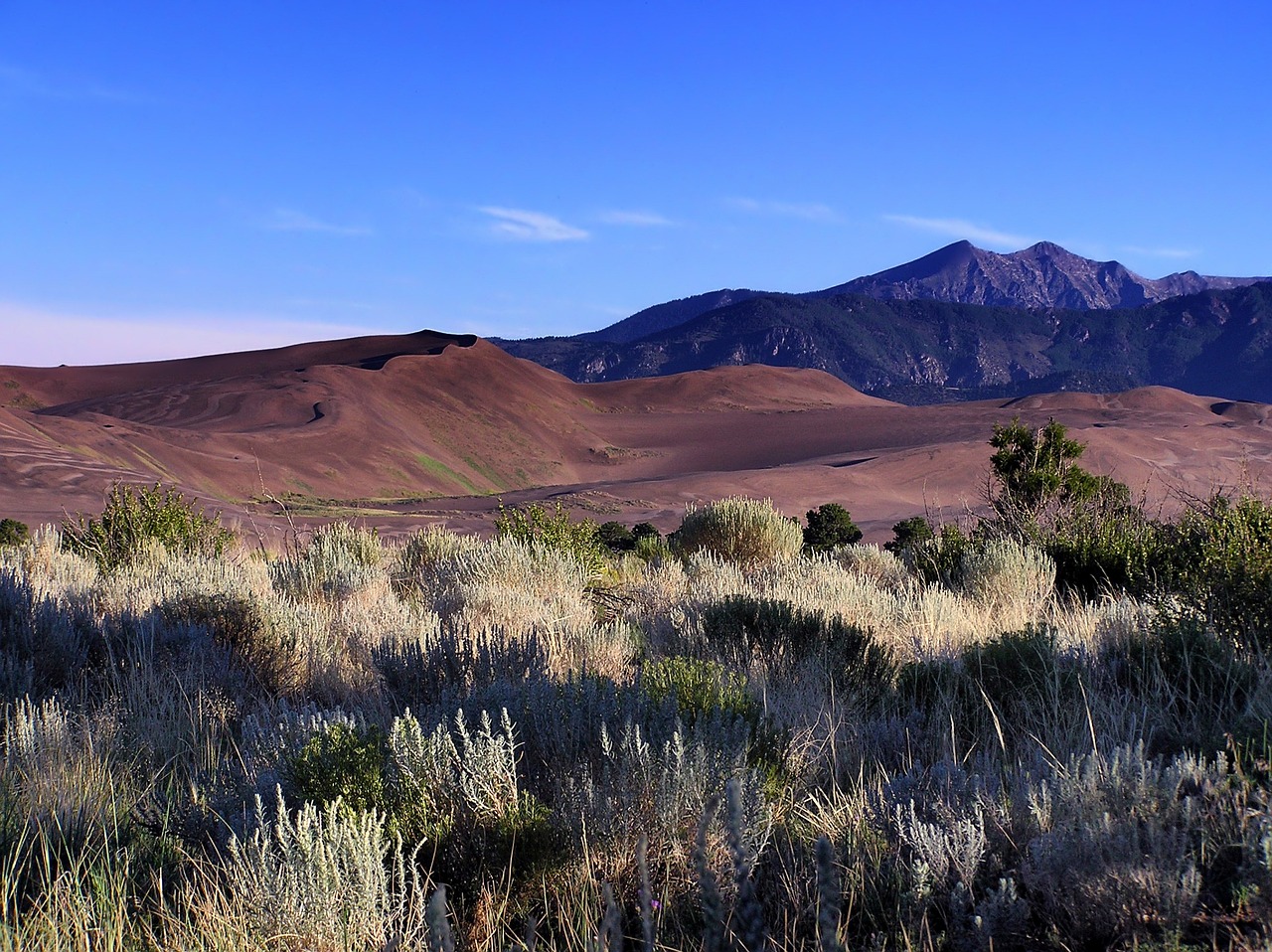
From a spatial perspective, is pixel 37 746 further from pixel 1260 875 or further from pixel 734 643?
pixel 1260 875

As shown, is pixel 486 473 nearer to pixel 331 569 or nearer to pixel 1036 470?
pixel 1036 470

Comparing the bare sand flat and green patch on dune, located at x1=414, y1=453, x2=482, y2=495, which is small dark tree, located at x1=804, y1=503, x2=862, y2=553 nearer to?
the bare sand flat

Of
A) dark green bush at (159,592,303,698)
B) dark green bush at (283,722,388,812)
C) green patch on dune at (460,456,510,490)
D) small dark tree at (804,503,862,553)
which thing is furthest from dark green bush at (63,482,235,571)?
green patch on dune at (460,456,510,490)

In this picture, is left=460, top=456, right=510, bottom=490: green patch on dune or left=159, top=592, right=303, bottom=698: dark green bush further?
left=460, top=456, right=510, bottom=490: green patch on dune

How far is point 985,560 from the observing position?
865 centimetres

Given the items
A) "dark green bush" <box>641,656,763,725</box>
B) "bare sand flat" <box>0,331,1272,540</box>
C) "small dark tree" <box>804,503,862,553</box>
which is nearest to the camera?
"dark green bush" <box>641,656,763,725</box>

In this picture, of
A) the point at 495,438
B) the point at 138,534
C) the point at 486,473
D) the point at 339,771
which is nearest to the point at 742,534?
the point at 138,534

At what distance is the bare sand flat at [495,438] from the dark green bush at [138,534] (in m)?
9.84

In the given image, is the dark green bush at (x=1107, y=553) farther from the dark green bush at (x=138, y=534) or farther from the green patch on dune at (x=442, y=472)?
the green patch on dune at (x=442, y=472)

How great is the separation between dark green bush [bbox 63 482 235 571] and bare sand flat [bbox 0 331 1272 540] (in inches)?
387

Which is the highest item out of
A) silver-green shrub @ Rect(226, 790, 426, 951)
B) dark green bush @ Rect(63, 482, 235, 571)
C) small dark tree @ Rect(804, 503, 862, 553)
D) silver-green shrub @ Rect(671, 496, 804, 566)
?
dark green bush @ Rect(63, 482, 235, 571)

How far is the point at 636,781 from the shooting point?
3.18 metres

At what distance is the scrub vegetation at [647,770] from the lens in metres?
2.51

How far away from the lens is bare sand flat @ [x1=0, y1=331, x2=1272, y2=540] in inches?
1559
